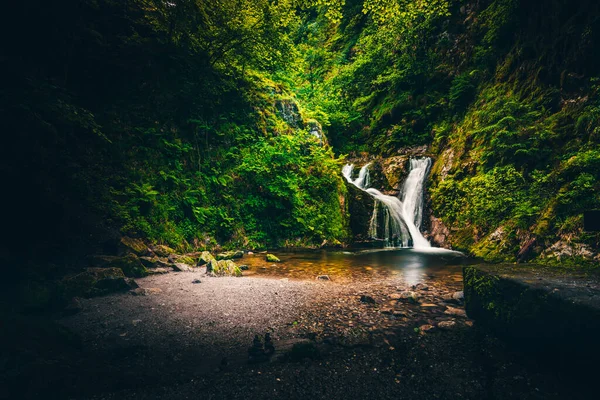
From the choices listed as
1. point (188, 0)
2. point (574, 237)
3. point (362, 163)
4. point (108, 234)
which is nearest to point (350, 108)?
point (362, 163)

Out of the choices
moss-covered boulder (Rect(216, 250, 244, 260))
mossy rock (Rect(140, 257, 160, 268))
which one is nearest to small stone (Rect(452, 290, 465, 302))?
moss-covered boulder (Rect(216, 250, 244, 260))

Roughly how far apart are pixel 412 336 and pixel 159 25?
12588 millimetres

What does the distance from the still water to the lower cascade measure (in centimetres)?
232

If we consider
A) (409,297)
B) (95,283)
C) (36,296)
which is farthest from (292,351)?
(95,283)

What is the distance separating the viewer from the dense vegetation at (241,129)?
4.58m

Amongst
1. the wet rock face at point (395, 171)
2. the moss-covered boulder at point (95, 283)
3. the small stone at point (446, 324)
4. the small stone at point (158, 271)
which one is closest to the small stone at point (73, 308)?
the moss-covered boulder at point (95, 283)

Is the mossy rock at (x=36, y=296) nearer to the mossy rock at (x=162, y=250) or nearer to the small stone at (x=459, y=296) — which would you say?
the mossy rock at (x=162, y=250)

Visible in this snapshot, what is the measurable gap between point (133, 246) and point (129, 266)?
1.31 m

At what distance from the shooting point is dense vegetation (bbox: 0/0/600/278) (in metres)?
4.58

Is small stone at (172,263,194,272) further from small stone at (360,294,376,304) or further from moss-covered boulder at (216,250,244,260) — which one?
small stone at (360,294,376,304)

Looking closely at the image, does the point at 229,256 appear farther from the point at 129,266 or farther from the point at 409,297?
the point at 409,297

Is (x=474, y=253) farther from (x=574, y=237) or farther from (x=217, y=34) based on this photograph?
(x=217, y=34)

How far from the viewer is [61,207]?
16.4ft

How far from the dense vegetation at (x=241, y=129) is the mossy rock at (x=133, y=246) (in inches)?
13.9
